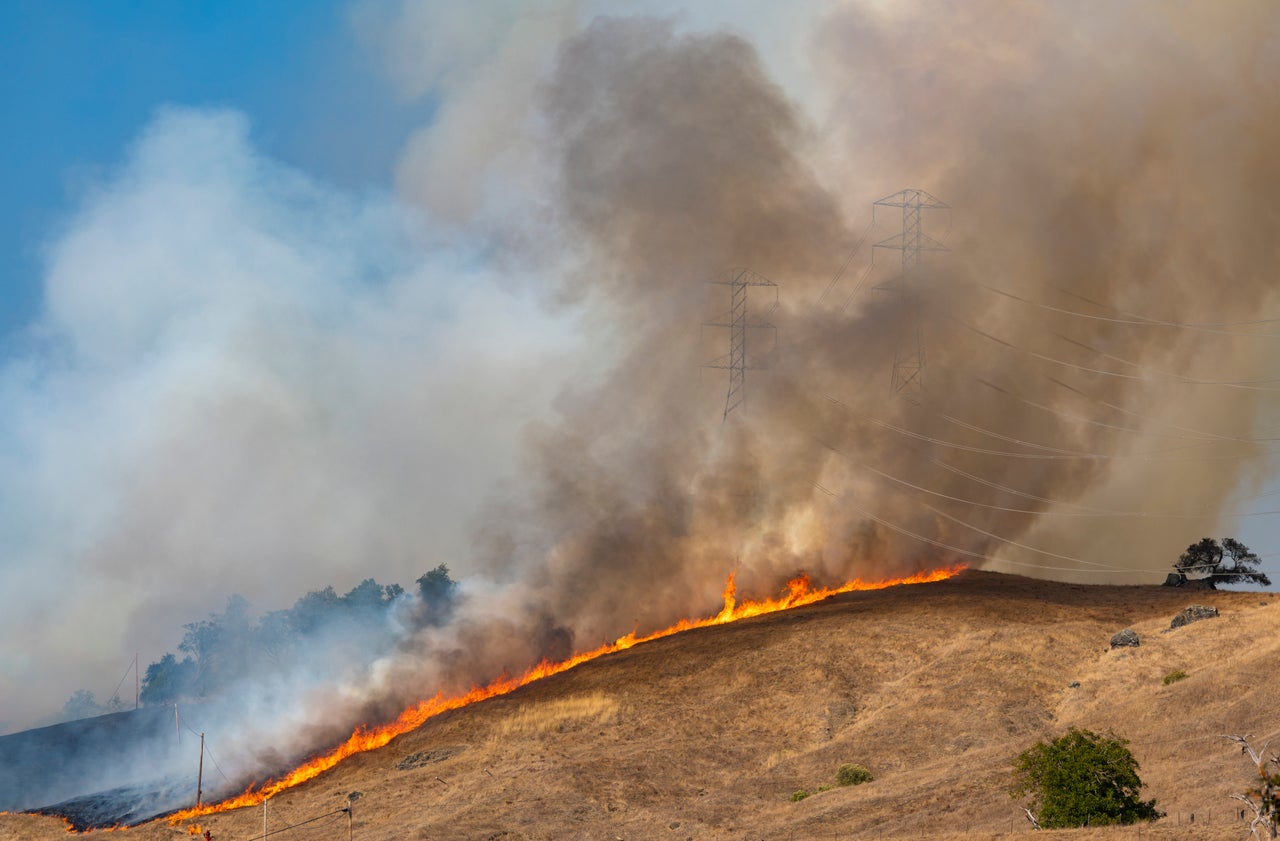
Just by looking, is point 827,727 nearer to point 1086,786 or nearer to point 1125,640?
point 1125,640

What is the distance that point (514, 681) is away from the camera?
108750 millimetres

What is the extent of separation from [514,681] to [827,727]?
33.6 meters

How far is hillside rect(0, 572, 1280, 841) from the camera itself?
221ft

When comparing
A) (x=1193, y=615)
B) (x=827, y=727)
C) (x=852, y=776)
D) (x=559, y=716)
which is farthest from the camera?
(x=1193, y=615)

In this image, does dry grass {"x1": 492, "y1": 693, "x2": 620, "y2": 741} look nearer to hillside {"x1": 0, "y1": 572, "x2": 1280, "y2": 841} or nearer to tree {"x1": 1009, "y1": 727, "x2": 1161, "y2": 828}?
hillside {"x1": 0, "y1": 572, "x2": 1280, "y2": 841}

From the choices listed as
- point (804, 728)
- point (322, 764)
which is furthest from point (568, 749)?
point (322, 764)

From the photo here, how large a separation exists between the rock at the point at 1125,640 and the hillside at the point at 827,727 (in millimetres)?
945

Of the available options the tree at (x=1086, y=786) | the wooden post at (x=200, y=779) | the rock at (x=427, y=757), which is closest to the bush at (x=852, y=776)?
the tree at (x=1086, y=786)

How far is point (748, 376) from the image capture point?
422 ft

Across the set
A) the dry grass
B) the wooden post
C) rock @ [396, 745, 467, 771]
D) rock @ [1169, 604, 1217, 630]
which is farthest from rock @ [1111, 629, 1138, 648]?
the wooden post

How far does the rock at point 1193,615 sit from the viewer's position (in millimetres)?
93375

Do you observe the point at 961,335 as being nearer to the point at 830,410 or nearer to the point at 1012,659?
the point at 830,410

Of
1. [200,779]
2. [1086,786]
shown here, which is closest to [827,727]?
[1086,786]

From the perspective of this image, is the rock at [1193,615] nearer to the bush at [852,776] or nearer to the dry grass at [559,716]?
the bush at [852,776]
